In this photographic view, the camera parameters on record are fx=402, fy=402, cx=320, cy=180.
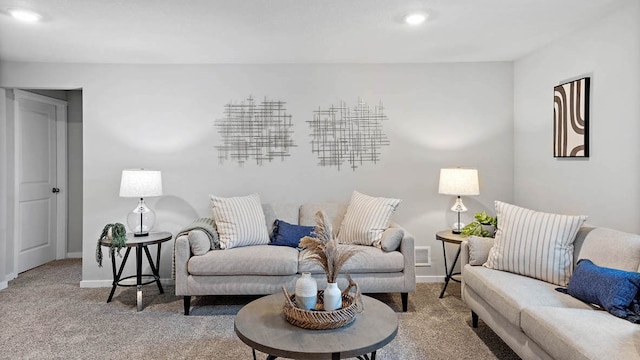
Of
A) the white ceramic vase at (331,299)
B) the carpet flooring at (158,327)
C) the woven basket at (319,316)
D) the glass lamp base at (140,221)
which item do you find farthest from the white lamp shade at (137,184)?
the white ceramic vase at (331,299)

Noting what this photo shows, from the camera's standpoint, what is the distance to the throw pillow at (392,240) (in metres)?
3.38

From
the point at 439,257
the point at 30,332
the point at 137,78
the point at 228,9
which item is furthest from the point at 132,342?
the point at 439,257

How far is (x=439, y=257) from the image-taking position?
4336mm

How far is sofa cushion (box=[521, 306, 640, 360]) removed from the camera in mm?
1666

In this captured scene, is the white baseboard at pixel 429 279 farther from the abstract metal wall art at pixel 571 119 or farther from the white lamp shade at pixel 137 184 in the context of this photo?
the white lamp shade at pixel 137 184

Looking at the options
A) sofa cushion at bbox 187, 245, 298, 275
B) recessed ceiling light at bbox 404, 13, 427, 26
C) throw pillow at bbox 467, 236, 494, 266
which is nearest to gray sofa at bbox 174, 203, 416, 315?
sofa cushion at bbox 187, 245, 298, 275

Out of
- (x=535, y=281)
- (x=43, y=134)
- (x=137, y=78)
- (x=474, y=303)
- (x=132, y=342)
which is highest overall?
(x=137, y=78)

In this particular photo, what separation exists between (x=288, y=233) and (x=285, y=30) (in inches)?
70.0

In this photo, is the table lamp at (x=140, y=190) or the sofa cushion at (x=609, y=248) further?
the table lamp at (x=140, y=190)

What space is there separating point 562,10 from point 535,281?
6.25ft

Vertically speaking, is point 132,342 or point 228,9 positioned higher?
point 228,9

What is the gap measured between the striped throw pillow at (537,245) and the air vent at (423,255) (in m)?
1.39

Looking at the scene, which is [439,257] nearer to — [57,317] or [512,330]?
[512,330]

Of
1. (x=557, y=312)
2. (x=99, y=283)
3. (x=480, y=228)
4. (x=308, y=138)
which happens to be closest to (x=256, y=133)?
(x=308, y=138)
